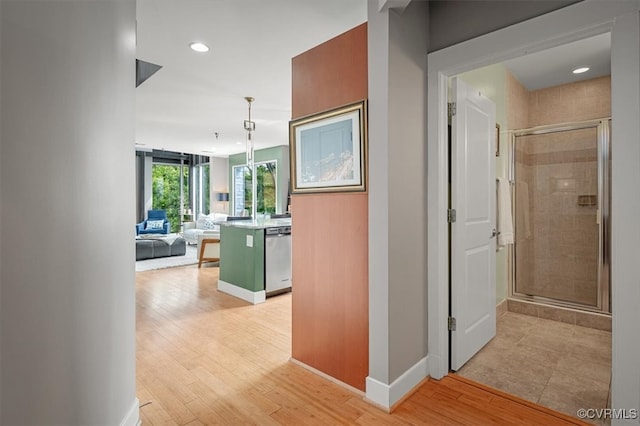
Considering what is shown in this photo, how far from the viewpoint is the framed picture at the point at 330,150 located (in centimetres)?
201

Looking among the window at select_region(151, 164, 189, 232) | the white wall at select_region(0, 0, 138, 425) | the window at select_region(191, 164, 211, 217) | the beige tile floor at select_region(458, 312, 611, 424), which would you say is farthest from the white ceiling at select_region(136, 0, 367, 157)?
the window at select_region(191, 164, 211, 217)

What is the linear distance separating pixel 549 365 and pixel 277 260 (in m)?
2.90

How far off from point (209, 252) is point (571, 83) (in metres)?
5.89

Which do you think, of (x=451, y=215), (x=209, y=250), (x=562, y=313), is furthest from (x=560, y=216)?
(x=209, y=250)

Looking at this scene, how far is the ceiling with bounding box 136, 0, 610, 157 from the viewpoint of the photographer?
2424mm

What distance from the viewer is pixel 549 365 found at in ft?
7.81

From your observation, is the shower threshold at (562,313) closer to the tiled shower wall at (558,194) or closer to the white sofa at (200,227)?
the tiled shower wall at (558,194)

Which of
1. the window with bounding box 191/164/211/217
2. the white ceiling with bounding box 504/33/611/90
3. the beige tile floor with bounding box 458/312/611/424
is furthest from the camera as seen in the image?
the window with bounding box 191/164/211/217

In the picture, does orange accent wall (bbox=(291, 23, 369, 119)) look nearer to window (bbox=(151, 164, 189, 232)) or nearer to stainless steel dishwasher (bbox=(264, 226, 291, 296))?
stainless steel dishwasher (bbox=(264, 226, 291, 296))

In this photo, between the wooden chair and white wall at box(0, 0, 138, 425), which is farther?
the wooden chair

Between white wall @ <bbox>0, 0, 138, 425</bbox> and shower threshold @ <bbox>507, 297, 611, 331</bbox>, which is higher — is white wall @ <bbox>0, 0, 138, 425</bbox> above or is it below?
above

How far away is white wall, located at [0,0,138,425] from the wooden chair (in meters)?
4.62

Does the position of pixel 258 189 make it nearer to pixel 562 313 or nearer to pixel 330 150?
pixel 330 150

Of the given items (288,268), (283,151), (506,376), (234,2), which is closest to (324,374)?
(506,376)
